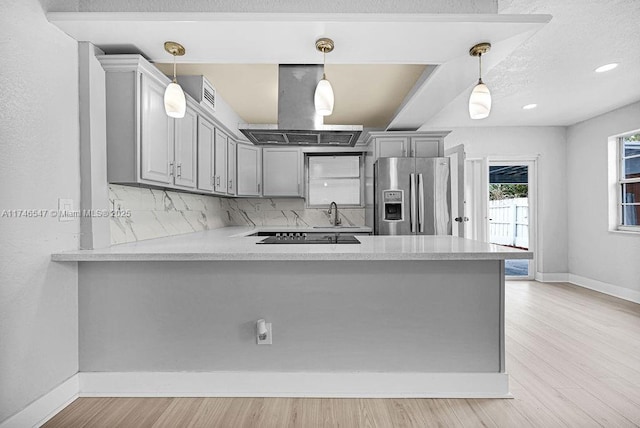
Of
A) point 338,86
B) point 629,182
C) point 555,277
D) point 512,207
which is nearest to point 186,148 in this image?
point 338,86

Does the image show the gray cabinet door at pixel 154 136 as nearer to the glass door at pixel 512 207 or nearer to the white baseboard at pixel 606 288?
the glass door at pixel 512 207

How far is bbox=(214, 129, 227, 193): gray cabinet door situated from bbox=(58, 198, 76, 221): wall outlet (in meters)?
1.67

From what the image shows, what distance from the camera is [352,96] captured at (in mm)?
3812

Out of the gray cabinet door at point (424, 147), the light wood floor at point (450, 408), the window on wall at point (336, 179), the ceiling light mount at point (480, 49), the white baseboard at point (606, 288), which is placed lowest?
the light wood floor at point (450, 408)

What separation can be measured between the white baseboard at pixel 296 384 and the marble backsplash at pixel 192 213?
90 cm

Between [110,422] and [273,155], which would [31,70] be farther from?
[273,155]

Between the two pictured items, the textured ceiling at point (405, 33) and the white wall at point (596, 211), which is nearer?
the textured ceiling at point (405, 33)

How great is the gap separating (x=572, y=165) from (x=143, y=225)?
5912mm

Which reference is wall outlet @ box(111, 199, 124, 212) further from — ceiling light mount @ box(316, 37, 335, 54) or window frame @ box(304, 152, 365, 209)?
window frame @ box(304, 152, 365, 209)

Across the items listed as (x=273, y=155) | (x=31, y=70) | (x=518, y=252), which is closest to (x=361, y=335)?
(x=518, y=252)

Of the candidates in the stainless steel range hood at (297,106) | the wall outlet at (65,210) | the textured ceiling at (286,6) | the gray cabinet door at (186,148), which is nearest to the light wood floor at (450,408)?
the wall outlet at (65,210)

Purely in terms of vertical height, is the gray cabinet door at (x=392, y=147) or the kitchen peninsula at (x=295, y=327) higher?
the gray cabinet door at (x=392, y=147)

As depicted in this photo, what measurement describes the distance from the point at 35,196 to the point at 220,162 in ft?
6.87

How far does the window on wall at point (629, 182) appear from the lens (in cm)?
440
